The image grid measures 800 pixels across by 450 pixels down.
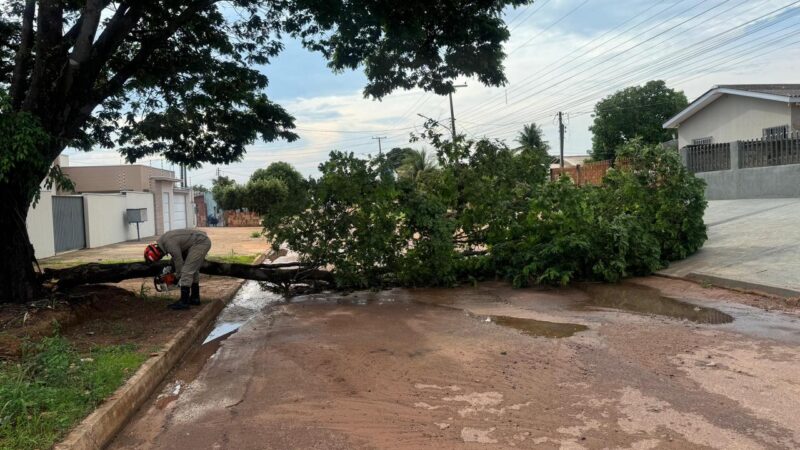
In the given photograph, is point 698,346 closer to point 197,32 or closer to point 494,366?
point 494,366

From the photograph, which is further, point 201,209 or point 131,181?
point 201,209

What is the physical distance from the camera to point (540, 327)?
7.32 metres

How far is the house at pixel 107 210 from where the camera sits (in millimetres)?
18703

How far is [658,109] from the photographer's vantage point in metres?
42.8

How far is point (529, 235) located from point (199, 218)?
50.8 metres

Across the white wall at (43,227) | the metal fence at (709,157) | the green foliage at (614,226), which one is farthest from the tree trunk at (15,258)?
the metal fence at (709,157)

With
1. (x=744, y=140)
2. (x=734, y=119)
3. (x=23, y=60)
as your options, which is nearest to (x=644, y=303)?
(x=23, y=60)

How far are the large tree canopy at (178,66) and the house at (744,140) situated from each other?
1101 cm

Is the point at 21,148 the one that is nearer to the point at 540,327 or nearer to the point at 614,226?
the point at 540,327

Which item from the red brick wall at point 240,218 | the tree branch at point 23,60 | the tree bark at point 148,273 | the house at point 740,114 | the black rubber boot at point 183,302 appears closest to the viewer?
the tree branch at point 23,60

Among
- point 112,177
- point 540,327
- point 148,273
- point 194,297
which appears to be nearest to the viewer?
point 540,327

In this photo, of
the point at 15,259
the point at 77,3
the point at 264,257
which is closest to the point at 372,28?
the point at 77,3

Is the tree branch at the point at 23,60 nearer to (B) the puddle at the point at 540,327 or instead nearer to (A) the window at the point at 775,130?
(B) the puddle at the point at 540,327

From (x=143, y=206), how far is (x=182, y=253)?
2596 centimetres
